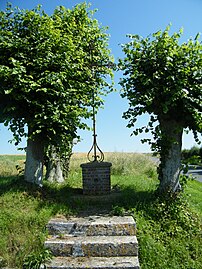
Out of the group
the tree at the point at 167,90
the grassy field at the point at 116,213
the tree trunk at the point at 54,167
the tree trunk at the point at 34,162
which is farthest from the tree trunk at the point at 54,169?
the tree at the point at 167,90

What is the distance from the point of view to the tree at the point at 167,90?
6715 millimetres

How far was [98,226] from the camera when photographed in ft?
19.0

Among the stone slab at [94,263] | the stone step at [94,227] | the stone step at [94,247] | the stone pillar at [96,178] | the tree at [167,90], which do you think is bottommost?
the stone slab at [94,263]

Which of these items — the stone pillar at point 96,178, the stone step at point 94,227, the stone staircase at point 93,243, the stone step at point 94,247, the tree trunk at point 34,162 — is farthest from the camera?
the stone pillar at point 96,178

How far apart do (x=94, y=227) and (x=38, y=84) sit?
12.0 feet

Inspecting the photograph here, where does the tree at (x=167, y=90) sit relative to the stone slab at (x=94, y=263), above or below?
above

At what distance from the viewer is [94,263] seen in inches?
196

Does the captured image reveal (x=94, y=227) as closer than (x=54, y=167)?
Yes

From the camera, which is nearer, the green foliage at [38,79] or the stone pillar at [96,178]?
the green foliage at [38,79]

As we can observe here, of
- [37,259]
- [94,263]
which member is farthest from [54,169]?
[94,263]

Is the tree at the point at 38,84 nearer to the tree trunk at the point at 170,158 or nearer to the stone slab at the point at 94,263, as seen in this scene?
the tree trunk at the point at 170,158

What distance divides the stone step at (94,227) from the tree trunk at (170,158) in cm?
160

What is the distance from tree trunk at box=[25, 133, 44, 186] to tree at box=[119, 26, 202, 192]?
2641 millimetres

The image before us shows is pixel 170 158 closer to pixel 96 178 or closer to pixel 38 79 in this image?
pixel 96 178
